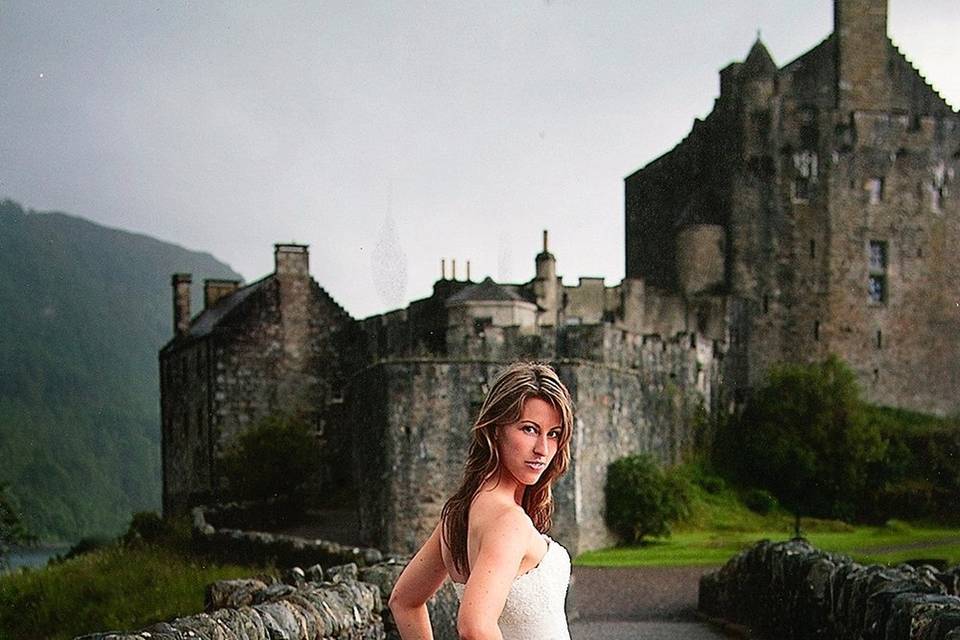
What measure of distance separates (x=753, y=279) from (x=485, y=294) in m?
12.6

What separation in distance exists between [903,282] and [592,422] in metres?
18.2

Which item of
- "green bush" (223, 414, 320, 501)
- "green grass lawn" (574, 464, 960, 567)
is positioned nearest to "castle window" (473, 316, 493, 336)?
"green grass lawn" (574, 464, 960, 567)

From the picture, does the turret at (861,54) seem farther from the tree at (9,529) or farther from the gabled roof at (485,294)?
the tree at (9,529)

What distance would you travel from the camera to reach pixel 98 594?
20.1 m

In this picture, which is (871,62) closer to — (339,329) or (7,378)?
(339,329)

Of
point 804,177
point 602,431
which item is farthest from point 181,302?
point 804,177

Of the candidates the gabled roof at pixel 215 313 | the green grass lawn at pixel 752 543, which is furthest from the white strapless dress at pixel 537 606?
the gabled roof at pixel 215 313

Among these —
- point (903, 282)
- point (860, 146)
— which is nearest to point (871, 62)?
point (860, 146)

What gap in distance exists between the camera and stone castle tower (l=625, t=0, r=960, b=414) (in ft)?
134

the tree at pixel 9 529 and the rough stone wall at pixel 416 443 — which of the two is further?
the tree at pixel 9 529

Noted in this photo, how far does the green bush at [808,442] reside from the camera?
33.3 meters

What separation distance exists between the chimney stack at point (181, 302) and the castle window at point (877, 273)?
22.4m

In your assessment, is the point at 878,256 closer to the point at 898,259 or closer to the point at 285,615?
the point at 898,259

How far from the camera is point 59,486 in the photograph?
41906mm
